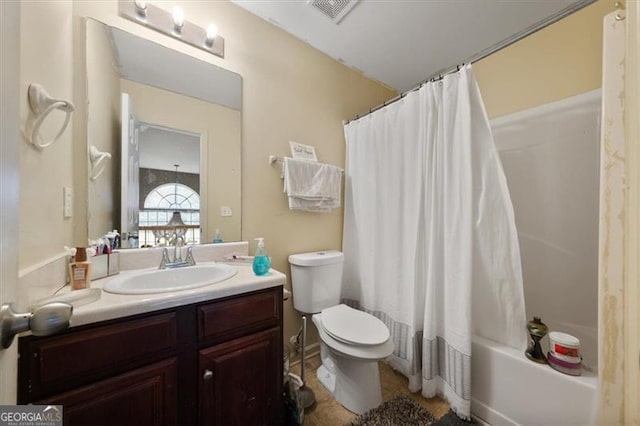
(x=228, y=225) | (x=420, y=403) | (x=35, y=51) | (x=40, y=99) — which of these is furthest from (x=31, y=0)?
(x=420, y=403)

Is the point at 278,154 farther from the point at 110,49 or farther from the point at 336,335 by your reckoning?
the point at 336,335

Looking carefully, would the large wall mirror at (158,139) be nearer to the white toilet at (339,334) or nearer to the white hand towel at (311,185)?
the white hand towel at (311,185)

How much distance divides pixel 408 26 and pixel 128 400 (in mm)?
2404

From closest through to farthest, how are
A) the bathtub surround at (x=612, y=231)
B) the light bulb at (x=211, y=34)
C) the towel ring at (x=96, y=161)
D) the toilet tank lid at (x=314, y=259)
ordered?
the bathtub surround at (x=612, y=231)
the towel ring at (x=96, y=161)
the light bulb at (x=211, y=34)
the toilet tank lid at (x=314, y=259)

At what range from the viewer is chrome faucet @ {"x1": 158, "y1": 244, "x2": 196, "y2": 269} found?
120cm

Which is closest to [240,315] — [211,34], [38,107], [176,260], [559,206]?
[176,260]

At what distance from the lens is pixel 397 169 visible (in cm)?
165

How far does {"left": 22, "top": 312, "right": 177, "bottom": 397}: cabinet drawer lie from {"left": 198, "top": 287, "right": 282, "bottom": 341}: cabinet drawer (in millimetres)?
110

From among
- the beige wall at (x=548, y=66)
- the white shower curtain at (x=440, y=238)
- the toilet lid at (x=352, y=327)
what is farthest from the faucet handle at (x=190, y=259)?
the beige wall at (x=548, y=66)

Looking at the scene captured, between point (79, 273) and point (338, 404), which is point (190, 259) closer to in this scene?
point (79, 273)

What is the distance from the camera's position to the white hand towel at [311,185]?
5.41 ft

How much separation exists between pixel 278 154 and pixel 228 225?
0.60 metres

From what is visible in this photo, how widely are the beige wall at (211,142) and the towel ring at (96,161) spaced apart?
0.86 ft

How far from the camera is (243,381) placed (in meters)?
0.98
